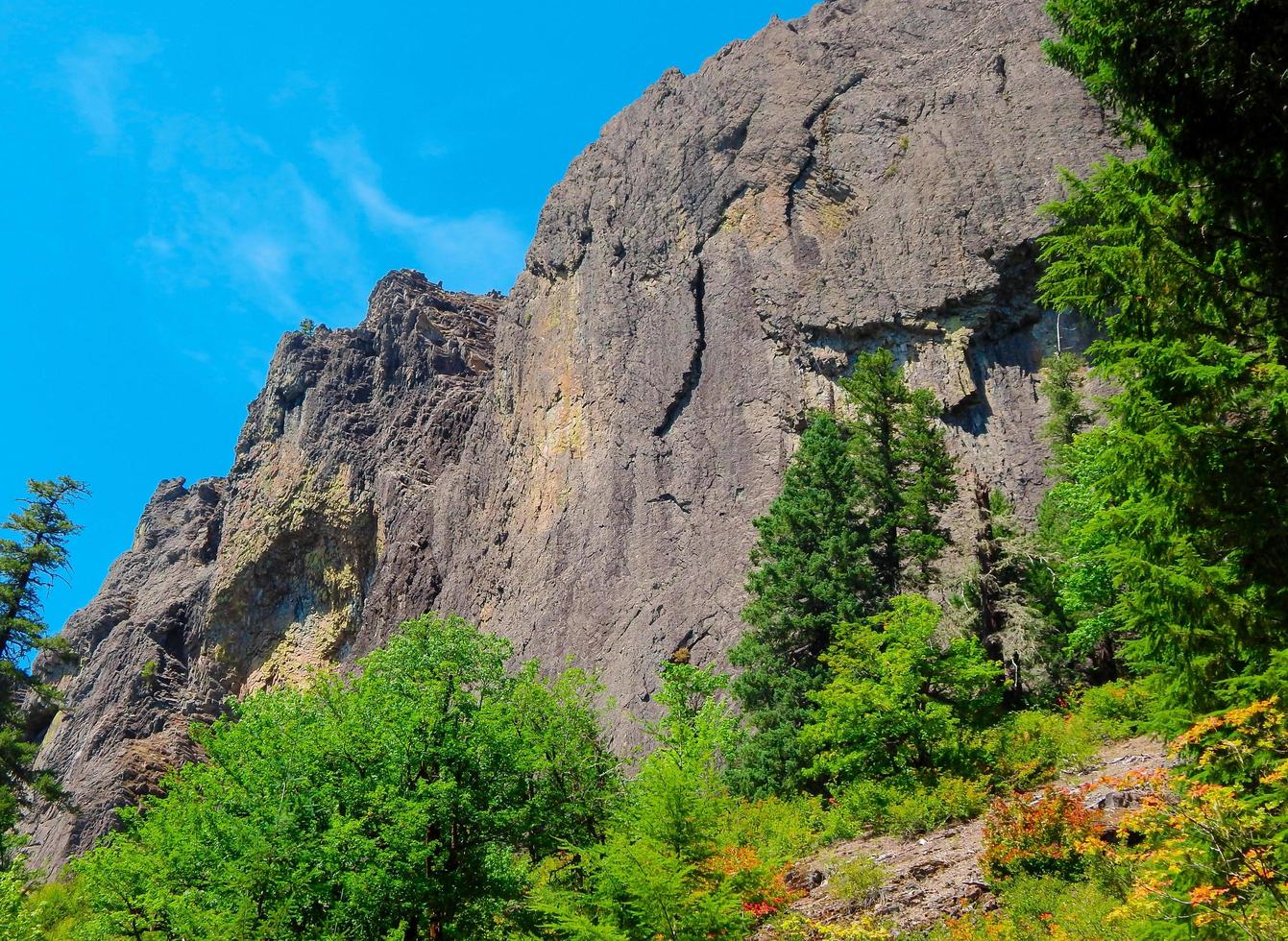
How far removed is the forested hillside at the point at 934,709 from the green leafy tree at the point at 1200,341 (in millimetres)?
31

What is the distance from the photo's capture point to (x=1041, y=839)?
12.2 meters

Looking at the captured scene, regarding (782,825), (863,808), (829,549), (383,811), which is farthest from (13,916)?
(829,549)

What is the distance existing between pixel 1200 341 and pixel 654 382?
32.2 metres

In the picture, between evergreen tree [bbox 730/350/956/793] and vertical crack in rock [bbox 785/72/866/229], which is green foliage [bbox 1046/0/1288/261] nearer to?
evergreen tree [bbox 730/350/956/793]

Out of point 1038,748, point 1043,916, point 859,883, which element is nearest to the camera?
point 1043,916

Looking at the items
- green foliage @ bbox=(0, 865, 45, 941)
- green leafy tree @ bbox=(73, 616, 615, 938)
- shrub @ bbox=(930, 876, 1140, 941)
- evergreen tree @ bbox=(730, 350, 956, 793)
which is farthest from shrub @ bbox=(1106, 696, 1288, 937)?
green foliage @ bbox=(0, 865, 45, 941)

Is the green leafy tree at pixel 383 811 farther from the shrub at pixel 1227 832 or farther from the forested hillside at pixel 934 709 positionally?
the shrub at pixel 1227 832

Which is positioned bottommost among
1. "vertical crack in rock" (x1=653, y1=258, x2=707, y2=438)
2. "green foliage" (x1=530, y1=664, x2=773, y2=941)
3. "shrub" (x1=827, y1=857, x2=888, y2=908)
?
"shrub" (x1=827, y1=857, x2=888, y2=908)

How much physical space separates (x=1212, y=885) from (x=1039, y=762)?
9.11m

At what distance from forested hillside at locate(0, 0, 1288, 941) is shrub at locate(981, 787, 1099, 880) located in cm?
4

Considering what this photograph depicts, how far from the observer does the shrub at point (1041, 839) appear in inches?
471

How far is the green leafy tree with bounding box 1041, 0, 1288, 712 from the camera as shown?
8383 millimetres

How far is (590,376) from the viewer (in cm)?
4375

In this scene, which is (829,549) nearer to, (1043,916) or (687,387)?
(1043,916)
